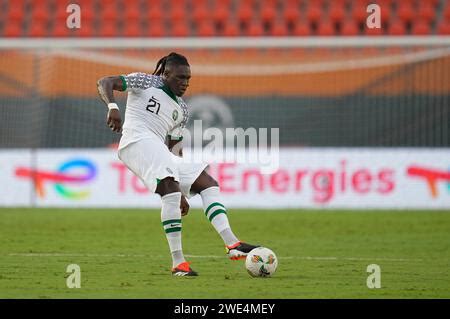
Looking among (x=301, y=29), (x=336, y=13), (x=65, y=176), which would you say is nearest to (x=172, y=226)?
(x=65, y=176)

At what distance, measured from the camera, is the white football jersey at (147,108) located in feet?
28.2

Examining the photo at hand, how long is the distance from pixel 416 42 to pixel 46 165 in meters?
7.11

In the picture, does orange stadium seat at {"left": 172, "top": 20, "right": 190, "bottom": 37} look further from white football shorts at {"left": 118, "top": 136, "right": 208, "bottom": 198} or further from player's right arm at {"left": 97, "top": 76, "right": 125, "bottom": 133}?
player's right arm at {"left": 97, "top": 76, "right": 125, "bottom": 133}

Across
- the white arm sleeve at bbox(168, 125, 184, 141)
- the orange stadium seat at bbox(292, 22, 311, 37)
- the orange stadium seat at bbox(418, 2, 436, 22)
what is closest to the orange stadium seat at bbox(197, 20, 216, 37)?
the orange stadium seat at bbox(292, 22, 311, 37)

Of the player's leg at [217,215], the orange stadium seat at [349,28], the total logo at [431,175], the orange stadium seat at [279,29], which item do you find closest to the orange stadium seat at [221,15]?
the orange stadium seat at [279,29]

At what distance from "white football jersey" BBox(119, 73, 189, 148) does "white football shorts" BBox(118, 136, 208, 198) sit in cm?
8

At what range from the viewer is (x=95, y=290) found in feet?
24.1

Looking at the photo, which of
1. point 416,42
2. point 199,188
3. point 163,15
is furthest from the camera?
point 163,15

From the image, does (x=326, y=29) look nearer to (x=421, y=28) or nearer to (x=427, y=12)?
(x=421, y=28)

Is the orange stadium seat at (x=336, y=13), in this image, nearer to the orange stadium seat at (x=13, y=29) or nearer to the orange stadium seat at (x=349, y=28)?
the orange stadium seat at (x=349, y=28)

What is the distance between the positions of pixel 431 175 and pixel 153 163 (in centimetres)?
986

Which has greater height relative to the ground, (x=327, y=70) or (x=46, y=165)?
(x=327, y=70)
